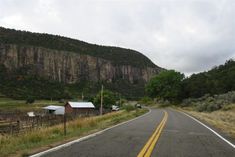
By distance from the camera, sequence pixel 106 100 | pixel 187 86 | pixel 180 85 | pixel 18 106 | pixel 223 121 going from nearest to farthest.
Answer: pixel 223 121 < pixel 18 106 < pixel 106 100 < pixel 187 86 < pixel 180 85

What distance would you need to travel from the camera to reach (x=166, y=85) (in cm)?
10431

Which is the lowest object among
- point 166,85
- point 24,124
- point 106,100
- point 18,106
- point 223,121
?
point 24,124

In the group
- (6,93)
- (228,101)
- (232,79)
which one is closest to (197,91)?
(232,79)

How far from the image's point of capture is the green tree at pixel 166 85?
104 metres

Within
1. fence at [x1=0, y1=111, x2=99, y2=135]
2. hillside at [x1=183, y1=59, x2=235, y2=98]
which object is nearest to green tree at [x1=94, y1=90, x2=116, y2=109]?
hillside at [x1=183, y1=59, x2=235, y2=98]

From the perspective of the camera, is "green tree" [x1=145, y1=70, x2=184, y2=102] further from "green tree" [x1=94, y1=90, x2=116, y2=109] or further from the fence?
the fence

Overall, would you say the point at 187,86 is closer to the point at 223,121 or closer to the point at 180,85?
the point at 180,85

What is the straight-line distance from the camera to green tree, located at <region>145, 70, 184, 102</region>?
340 ft

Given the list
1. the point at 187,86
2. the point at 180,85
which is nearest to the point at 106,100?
the point at 180,85

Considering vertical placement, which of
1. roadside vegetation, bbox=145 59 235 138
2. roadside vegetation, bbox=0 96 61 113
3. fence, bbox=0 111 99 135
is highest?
roadside vegetation, bbox=145 59 235 138

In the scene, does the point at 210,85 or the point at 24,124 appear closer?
Result: the point at 24,124

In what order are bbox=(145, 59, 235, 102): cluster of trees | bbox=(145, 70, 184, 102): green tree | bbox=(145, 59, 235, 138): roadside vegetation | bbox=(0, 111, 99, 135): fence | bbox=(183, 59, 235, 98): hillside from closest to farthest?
bbox=(0, 111, 99, 135): fence, bbox=(183, 59, 235, 98): hillside, bbox=(145, 59, 235, 138): roadside vegetation, bbox=(145, 59, 235, 102): cluster of trees, bbox=(145, 70, 184, 102): green tree

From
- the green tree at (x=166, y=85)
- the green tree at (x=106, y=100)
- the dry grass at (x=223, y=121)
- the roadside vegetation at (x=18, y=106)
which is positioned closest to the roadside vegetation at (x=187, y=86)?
the green tree at (x=166, y=85)

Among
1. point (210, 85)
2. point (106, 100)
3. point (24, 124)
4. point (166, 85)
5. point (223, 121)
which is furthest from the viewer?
point (166, 85)
